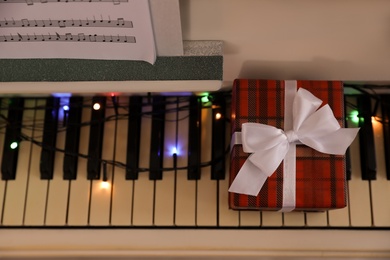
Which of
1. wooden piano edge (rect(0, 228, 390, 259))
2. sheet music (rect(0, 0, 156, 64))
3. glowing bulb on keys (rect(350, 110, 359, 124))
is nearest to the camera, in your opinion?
sheet music (rect(0, 0, 156, 64))

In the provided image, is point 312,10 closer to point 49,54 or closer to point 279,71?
point 279,71

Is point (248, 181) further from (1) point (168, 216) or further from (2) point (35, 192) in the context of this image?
(2) point (35, 192)

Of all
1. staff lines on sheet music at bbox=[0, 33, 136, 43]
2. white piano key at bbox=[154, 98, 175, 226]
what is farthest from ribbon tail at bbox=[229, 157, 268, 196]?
staff lines on sheet music at bbox=[0, 33, 136, 43]

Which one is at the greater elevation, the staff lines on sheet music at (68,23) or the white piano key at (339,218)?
the staff lines on sheet music at (68,23)

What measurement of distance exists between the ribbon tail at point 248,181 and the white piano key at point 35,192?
1.95ft

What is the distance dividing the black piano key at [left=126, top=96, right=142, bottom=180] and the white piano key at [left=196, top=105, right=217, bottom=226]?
0.20 meters

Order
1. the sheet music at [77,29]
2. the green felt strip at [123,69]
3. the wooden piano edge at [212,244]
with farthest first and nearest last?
the wooden piano edge at [212,244]
the green felt strip at [123,69]
the sheet music at [77,29]

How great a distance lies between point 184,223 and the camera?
4.81ft

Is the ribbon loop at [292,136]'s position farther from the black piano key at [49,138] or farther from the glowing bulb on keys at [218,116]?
the black piano key at [49,138]

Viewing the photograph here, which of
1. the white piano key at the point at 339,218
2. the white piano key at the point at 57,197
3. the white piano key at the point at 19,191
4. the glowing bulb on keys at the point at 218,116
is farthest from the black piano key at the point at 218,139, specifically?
the white piano key at the point at 19,191

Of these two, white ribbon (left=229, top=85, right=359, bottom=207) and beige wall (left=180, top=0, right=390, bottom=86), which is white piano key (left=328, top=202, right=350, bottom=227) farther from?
beige wall (left=180, top=0, right=390, bottom=86)

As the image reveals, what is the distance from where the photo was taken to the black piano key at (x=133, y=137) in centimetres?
150

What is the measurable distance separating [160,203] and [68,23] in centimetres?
60

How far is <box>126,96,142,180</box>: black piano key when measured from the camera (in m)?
1.50
